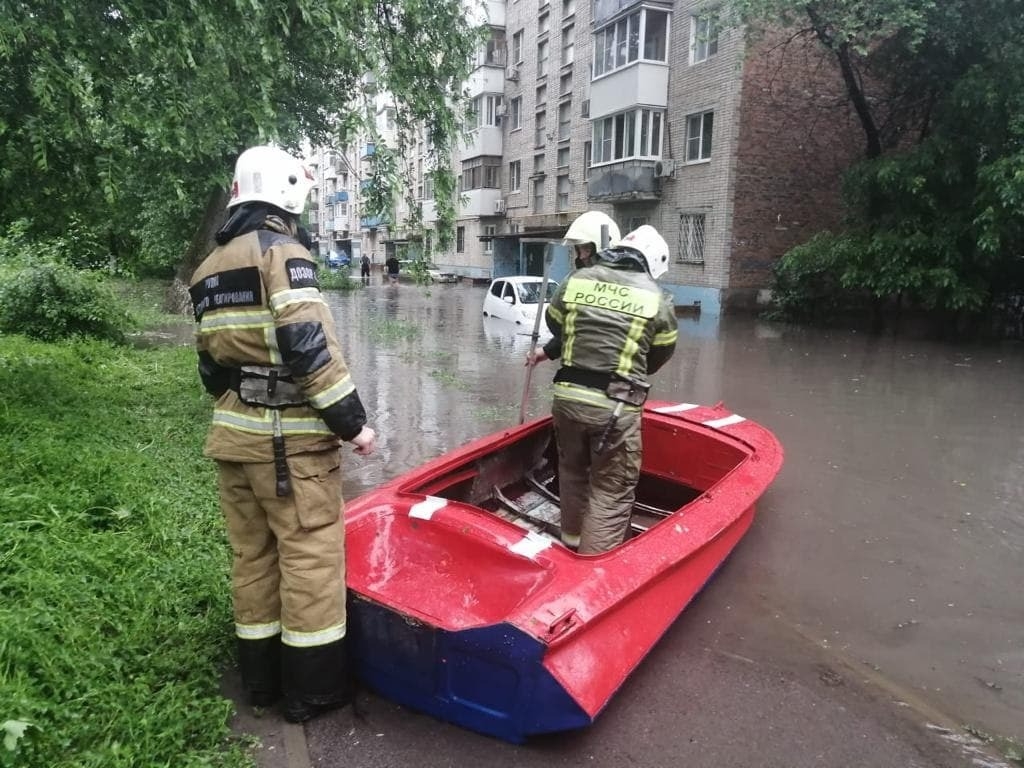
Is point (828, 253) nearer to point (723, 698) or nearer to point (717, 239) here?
point (717, 239)

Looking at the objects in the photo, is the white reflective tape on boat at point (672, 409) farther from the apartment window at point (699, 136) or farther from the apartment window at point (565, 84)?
the apartment window at point (565, 84)

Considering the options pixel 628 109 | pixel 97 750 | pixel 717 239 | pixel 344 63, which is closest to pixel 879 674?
pixel 97 750

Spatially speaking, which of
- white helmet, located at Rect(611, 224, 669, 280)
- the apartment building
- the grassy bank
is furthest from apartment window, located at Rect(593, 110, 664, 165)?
white helmet, located at Rect(611, 224, 669, 280)

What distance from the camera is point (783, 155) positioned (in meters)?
21.1

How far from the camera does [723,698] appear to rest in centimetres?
311

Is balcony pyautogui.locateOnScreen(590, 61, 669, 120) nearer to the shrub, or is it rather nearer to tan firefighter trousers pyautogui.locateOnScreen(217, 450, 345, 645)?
the shrub

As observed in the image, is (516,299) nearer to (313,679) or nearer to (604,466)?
(604,466)

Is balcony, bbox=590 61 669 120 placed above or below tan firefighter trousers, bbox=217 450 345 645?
above

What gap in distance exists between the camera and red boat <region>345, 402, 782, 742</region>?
98.0 inches

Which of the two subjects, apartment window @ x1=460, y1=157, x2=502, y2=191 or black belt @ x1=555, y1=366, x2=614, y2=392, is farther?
apartment window @ x1=460, y1=157, x2=502, y2=191

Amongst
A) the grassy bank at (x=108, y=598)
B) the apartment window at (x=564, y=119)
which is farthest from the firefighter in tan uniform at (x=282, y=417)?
the apartment window at (x=564, y=119)

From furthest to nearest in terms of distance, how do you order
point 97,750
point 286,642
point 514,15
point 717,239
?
point 514,15, point 717,239, point 286,642, point 97,750

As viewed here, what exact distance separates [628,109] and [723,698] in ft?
74.9

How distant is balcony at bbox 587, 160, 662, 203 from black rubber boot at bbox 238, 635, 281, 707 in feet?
72.5
